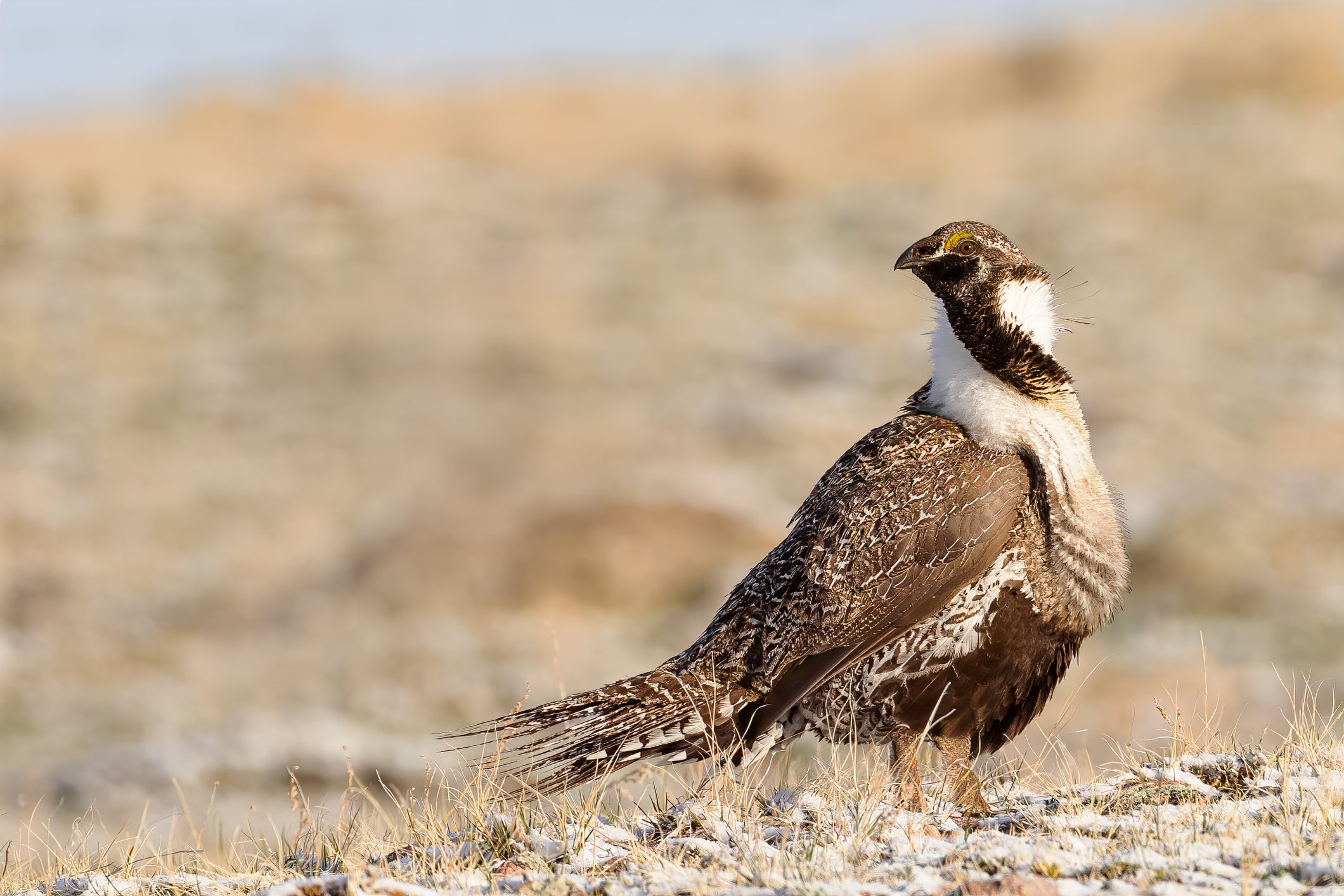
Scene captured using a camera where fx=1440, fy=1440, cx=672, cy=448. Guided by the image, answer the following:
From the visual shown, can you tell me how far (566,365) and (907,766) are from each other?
64.2 ft

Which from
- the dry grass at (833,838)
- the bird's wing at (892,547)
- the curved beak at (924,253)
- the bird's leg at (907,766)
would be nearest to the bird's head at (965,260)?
the curved beak at (924,253)

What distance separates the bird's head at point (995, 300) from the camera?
5316mm

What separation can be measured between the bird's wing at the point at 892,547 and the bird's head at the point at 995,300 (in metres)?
0.32

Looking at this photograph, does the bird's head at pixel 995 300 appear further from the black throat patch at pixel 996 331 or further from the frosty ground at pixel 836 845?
the frosty ground at pixel 836 845

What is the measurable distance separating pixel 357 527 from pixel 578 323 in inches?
305

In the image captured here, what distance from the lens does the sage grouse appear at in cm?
508

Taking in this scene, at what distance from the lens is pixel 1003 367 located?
5309 mm

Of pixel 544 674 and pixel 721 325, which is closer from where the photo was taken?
pixel 544 674

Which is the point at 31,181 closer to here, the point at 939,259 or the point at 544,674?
the point at 544,674

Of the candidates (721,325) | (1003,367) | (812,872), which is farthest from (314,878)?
(721,325)

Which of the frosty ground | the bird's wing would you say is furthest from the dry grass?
the bird's wing

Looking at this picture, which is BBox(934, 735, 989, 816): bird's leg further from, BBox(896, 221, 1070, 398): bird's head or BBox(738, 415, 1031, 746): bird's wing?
BBox(896, 221, 1070, 398): bird's head

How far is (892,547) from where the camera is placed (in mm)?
5137

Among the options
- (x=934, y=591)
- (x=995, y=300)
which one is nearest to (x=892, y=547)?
(x=934, y=591)
